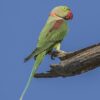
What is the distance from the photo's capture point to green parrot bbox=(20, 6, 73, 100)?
70.8 inches

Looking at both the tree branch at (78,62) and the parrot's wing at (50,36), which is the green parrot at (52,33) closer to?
the parrot's wing at (50,36)

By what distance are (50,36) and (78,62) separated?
1.27ft

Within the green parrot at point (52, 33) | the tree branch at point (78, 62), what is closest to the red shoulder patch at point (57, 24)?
the green parrot at point (52, 33)

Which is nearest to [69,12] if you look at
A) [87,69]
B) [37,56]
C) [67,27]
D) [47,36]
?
[67,27]

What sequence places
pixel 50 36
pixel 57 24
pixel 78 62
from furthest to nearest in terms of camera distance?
1. pixel 57 24
2. pixel 50 36
3. pixel 78 62

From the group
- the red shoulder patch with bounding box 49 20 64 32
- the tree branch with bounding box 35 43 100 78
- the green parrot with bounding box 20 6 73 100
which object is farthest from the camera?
the red shoulder patch with bounding box 49 20 64 32

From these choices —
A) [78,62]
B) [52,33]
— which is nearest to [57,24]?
[52,33]

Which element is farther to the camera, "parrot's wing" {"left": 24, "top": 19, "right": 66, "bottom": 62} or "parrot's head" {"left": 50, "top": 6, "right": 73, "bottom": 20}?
"parrot's head" {"left": 50, "top": 6, "right": 73, "bottom": 20}

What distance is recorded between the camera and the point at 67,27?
2.03 m

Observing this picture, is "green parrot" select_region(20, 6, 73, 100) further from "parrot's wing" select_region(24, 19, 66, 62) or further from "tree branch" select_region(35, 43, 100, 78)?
"tree branch" select_region(35, 43, 100, 78)

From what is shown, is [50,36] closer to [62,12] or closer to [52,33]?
[52,33]

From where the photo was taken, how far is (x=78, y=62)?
1.56 m

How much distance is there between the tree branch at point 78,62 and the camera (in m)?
1.54

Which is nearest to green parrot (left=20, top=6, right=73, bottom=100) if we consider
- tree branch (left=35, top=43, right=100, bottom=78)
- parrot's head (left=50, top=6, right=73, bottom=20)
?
parrot's head (left=50, top=6, right=73, bottom=20)
